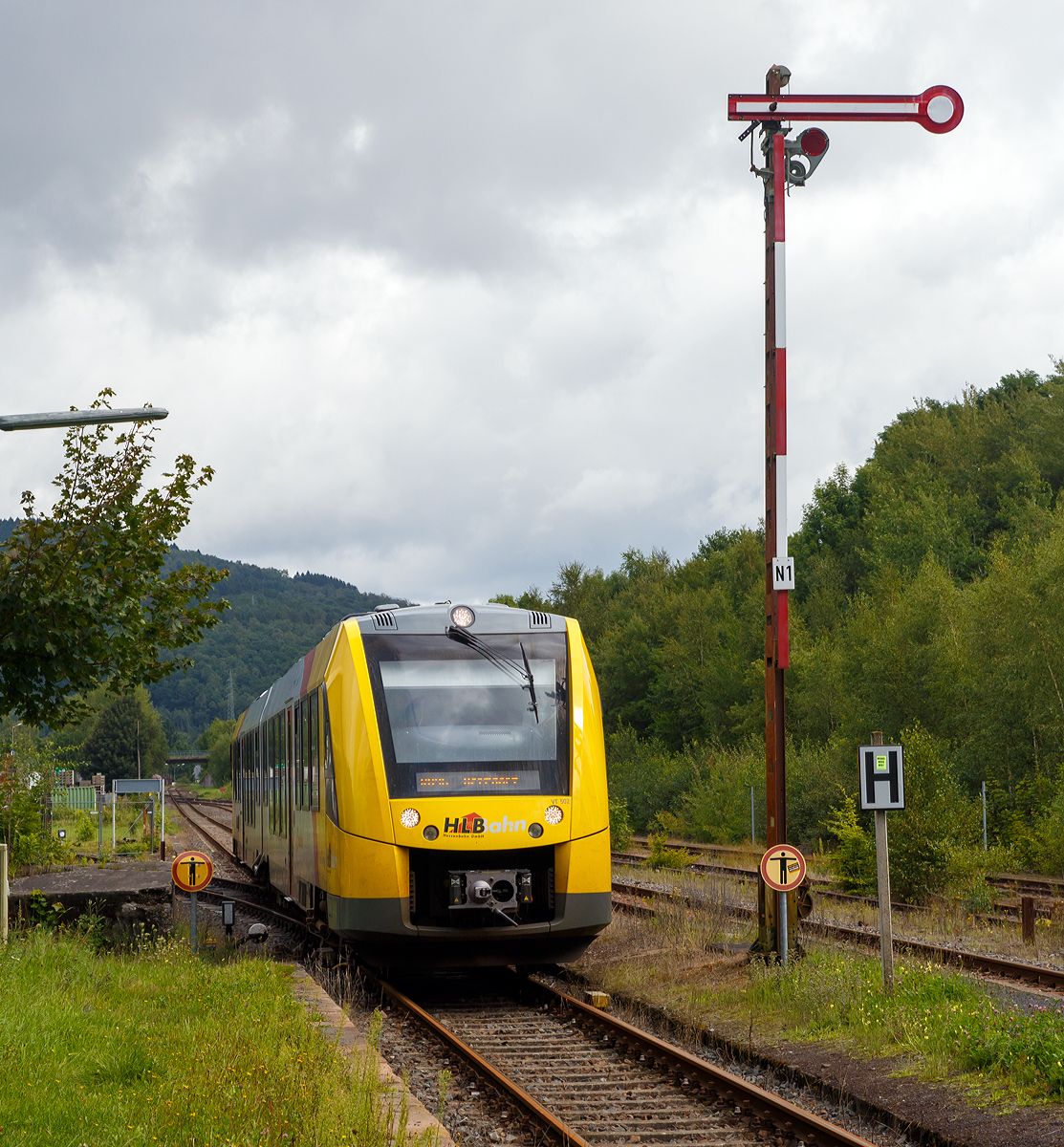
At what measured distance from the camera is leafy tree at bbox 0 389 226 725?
529 inches

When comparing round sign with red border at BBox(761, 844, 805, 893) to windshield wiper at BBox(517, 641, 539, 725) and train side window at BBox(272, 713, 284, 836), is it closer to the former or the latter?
windshield wiper at BBox(517, 641, 539, 725)

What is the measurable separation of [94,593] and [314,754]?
3.15m

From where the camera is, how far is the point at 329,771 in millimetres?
11656

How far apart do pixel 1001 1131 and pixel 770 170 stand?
9.63 metres

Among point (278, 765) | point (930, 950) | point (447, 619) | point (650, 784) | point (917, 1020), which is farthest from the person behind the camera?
point (650, 784)

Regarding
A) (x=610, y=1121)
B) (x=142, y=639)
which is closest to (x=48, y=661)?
(x=142, y=639)

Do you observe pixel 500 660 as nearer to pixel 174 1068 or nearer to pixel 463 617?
pixel 463 617

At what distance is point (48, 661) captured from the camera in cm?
1384

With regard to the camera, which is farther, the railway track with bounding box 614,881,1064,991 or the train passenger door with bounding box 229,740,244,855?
the train passenger door with bounding box 229,740,244,855

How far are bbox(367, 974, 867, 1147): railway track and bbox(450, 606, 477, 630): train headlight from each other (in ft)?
11.3

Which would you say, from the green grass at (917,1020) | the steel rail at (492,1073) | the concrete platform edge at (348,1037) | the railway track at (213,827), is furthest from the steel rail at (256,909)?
the railway track at (213,827)

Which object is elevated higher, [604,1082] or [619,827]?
[604,1082]

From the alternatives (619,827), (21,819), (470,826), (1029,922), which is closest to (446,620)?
(470,826)

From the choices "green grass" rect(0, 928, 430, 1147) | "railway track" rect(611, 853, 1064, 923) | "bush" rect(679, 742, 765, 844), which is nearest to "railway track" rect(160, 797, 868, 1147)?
"green grass" rect(0, 928, 430, 1147)
